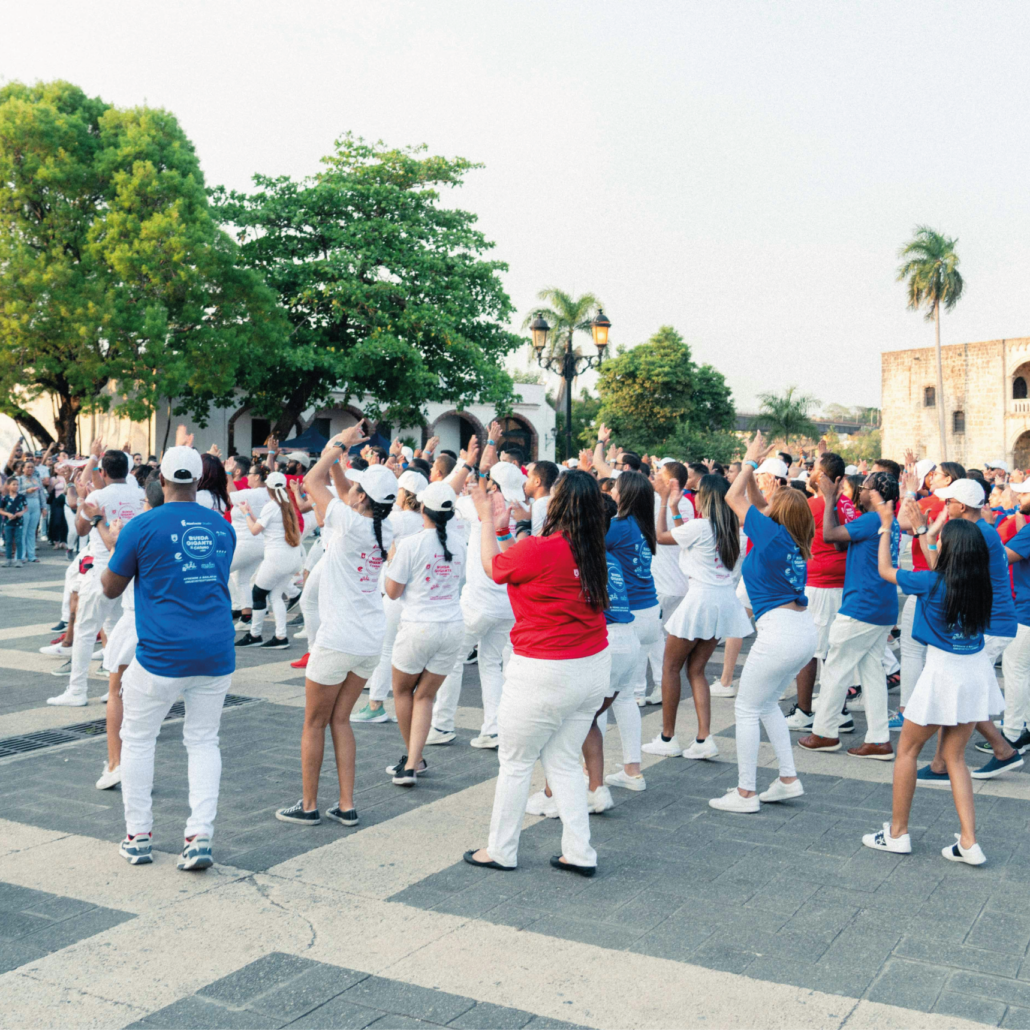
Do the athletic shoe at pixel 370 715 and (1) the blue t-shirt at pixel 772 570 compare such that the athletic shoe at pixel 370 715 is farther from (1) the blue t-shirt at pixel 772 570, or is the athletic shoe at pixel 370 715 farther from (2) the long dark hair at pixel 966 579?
(2) the long dark hair at pixel 966 579

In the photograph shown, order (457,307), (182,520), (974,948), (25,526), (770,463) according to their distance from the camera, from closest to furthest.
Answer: (974,948)
(182,520)
(770,463)
(25,526)
(457,307)

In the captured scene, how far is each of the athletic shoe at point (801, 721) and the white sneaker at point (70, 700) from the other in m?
5.44

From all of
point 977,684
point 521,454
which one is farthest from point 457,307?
point 977,684

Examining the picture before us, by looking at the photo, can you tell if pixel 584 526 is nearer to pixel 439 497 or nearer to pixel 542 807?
pixel 439 497

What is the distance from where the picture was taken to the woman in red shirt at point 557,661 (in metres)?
4.65

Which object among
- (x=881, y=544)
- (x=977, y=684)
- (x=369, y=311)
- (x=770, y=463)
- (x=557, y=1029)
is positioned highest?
(x=369, y=311)

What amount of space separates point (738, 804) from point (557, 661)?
1.81 m

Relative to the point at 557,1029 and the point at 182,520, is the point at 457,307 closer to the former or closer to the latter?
the point at 182,520

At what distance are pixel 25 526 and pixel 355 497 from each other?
50.8 ft

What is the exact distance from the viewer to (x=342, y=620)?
540 cm

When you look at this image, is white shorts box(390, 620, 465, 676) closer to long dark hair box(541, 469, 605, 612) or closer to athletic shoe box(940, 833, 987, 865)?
long dark hair box(541, 469, 605, 612)

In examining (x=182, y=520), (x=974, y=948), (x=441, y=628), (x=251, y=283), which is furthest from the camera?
(x=251, y=283)

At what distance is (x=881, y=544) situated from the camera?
18.6 ft

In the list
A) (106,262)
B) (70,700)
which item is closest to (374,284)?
(106,262)
